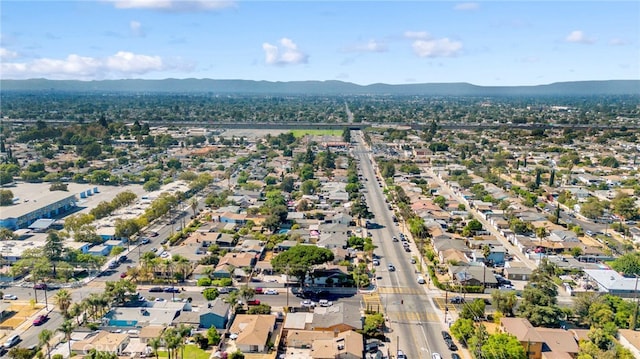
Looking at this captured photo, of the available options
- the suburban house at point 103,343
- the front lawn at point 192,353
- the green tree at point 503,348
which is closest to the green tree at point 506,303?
the green tree at point 503,348

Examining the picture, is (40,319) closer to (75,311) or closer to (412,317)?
(75,311)

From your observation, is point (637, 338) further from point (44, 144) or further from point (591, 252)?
point (44, 144)

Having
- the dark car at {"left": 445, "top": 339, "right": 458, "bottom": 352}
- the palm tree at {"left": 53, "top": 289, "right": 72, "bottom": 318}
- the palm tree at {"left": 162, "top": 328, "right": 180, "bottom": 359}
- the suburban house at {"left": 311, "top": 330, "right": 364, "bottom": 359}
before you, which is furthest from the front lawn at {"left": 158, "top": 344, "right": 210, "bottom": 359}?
the dark car at {"left": 445, "top": 339, "right": 458, "bottom": 352}

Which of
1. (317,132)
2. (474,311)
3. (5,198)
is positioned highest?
(317,132)

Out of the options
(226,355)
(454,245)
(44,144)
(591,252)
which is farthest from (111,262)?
(44,144)

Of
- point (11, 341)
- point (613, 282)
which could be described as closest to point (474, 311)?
point (613, 282)

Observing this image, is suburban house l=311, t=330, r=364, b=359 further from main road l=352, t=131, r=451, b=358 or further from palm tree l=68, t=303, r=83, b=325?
palm tree l=68, t=303, r=83, b=325
